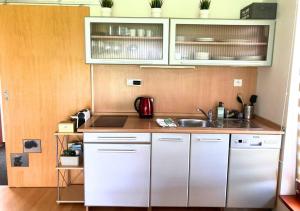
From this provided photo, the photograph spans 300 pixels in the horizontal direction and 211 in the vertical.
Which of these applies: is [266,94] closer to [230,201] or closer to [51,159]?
[230,201]

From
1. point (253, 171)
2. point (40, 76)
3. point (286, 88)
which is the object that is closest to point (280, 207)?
point (253, 171)

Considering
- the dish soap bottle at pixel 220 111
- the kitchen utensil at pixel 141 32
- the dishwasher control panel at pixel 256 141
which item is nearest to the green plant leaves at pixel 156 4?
the kitchen utensil at pixel 141 32

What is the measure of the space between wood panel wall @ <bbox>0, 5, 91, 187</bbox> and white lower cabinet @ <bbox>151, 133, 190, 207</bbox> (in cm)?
105

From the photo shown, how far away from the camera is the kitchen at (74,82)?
8.45ft

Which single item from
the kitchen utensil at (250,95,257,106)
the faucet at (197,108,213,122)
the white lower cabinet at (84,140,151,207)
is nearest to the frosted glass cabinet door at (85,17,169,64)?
the faucet at (197,108,213,122)

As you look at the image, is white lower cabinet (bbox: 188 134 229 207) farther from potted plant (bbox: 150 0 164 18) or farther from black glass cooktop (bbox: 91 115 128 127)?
potted plant (bbox: 150 0 164 18)

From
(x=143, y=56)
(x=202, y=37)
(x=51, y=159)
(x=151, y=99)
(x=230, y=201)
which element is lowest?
(x=230, y=201)

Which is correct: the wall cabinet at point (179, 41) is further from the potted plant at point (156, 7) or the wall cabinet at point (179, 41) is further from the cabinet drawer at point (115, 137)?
the cabinet drawer at point (115, 137)

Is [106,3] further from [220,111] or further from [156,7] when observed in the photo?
[220,111]

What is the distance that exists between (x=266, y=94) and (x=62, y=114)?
2232 millimetres

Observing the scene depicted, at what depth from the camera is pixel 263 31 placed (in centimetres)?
241

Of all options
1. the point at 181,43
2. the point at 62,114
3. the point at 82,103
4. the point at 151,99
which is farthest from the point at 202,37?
the point at 62,114

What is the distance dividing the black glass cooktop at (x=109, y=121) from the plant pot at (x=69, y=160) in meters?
0.43

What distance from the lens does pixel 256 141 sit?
2.17 m
